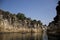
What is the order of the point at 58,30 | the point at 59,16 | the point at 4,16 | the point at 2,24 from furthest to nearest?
the point at 4,16 → the point at 2,24 → the point at 59,16 → the point at 58,30

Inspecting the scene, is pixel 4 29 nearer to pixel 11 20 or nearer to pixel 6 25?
pixel 6 25

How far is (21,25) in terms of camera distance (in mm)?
199375

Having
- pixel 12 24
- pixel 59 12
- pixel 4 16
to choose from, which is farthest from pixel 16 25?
pixel 59 12

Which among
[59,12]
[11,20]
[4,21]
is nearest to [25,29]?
[11,20]

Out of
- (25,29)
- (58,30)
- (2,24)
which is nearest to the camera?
(58,30)

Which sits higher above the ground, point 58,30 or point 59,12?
point 59,12

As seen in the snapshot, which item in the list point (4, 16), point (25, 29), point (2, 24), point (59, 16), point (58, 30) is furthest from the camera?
point (25, 29)

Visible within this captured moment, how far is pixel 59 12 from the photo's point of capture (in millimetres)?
84250

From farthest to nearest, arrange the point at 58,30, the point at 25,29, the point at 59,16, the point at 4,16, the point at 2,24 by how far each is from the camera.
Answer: the point at 25,29
the point at 4,16
the point at 2,24
the point at 59,16
the point at 58,30

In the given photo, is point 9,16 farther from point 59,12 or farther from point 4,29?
point 59,12

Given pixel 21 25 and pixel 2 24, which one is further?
pixel 21 25

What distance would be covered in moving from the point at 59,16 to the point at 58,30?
9429mm

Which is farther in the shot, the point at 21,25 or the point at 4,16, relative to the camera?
the point at 21,25

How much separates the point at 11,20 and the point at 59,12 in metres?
113
